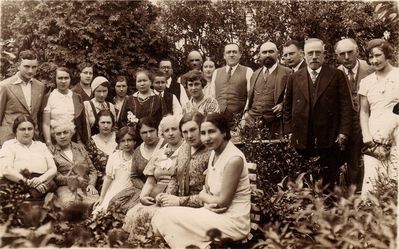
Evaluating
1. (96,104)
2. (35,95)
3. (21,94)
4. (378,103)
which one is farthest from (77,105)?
(378,103)

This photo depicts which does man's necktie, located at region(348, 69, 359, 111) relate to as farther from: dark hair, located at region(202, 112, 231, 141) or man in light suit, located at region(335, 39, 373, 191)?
dark hair, located at region(202, 112, 231, 141)

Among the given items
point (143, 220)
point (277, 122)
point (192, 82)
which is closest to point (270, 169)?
point (277, 122)

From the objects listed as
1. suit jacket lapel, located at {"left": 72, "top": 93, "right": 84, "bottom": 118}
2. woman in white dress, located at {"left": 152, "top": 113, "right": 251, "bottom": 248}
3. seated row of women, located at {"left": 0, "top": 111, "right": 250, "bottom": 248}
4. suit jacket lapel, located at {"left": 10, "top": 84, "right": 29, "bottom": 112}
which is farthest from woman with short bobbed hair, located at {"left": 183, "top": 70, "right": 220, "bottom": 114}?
suit jacket lapel, located at {"left": 10, "top": 84, "right": 29, "bottom": 112}

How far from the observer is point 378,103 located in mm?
5055

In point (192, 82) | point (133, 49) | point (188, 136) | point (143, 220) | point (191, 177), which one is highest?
point (133, 49)

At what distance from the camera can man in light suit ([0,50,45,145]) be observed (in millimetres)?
5898

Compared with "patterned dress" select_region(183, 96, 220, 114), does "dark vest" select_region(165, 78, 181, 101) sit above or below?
above

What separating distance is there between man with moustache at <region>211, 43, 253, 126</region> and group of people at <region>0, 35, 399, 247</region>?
0.04 feet

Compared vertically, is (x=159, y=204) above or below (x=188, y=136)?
below

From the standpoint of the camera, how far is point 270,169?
5715mm

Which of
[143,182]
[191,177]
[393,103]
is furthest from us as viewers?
[143,182]

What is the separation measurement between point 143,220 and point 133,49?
3.04 metres

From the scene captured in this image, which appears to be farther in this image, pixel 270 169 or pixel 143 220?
pixel 270 169

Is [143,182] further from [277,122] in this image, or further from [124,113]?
[277,122]
